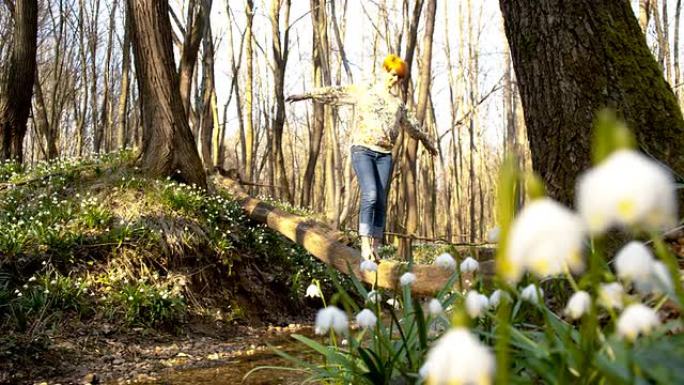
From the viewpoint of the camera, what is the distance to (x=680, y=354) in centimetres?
96

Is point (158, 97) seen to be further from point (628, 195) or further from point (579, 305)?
point (628, 195)

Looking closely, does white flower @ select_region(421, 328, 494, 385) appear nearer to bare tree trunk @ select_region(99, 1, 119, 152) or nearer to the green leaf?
the green leaf

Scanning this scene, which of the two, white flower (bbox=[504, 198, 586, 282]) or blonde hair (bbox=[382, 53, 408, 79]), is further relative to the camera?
blonde hair (bbox=[382, 53, 408, 79])

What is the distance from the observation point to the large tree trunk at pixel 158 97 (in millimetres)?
7438

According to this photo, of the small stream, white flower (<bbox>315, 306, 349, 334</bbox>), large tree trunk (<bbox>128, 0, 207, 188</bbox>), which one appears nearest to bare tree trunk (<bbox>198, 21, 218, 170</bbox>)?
large tree trunk (<bbox>128, 0, 207, 188</bbox>)

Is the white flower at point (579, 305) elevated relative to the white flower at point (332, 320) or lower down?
elevated

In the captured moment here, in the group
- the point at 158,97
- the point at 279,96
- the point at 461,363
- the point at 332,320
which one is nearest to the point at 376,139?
the point at 158,97

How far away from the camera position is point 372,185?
566cm

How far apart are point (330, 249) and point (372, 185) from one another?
891 mm

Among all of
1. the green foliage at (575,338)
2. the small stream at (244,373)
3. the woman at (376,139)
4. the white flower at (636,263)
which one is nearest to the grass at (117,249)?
the small stream at (244,373)

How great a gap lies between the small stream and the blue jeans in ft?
4.24

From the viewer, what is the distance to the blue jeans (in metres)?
5.57

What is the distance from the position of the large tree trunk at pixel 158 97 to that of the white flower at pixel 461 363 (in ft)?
23.2

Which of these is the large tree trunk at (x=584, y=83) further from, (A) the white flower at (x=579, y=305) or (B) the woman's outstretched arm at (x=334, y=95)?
(B) the woman's outstretched arm at (x=334, y=95)
